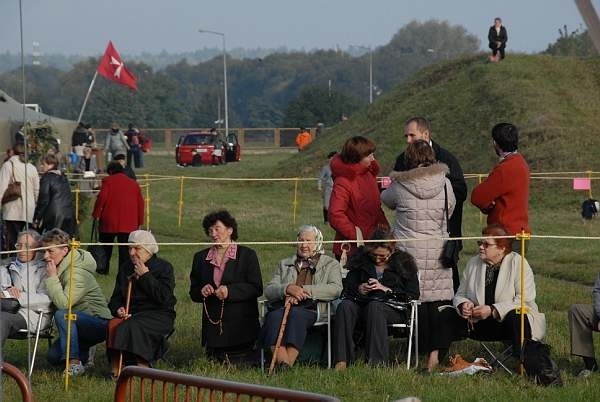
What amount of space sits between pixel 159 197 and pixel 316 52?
128m

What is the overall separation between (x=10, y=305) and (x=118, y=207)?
722 centimetres

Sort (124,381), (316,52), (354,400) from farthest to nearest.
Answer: (316,52) < (354,400) < (124,381)

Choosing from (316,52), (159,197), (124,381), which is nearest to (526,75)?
(159,197)

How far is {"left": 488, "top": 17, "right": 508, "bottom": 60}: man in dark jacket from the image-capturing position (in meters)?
48.5

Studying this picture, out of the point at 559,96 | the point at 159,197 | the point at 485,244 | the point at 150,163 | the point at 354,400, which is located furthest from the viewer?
the point at 150,163

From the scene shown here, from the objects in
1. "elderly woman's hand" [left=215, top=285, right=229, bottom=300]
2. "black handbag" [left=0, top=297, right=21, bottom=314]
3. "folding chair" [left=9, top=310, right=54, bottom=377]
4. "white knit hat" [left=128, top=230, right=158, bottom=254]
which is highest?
"white knit hat" [left=128, top=230, right=158, bottom=254]

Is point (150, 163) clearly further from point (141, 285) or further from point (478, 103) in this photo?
point (141, 285)

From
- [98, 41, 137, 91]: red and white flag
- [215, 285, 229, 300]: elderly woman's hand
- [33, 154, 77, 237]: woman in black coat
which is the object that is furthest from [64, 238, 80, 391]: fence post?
[98, 41, 137, 91]: red and white flag

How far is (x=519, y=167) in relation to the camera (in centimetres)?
1084

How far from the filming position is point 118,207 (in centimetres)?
1814

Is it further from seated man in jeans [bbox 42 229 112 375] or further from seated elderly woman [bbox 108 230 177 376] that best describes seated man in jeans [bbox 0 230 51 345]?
seated elderly woman [bbox 108 230 177 376]

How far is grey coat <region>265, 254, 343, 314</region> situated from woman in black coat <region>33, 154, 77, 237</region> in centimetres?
740

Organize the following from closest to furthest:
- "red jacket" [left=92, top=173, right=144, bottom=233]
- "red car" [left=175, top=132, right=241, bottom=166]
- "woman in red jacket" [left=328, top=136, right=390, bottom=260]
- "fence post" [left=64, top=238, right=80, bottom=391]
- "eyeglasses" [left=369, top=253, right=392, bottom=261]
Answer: "fence post" [left=64, top=238, right=80, bottom=391] → "eyeglasses" [left=369, top=253, right=392, bottom=261] → "woman in red jacket" [left=328, top=136, right=390, bottom=260] → "red jacket" [left=92, top=173, right=144, bottom=233] → "red car" [left=175, top=132, right=241, bottom=166]

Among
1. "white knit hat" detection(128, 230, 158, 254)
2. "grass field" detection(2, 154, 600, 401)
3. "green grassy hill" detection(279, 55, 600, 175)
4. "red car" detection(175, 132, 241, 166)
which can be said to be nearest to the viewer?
"grass field" detection(2, 154, 600, 401)
